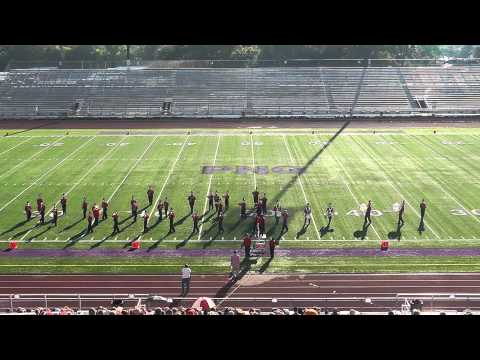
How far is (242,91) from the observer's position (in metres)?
53.5

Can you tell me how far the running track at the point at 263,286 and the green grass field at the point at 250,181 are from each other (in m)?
0.89

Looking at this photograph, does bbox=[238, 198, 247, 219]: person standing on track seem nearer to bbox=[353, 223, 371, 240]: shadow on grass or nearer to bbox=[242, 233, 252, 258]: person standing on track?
bbox=[242, 233, 252, 258]: person standing on track

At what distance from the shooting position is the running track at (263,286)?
51.5ft

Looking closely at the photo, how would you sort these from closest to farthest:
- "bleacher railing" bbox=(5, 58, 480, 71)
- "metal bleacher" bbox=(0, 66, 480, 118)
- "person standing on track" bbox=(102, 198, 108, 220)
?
"person standing on track" bbox=(102, 198, 108, 220)
"metal bleacher" bbox=(0, 66, 480, 118)
"bleacher railing" bbox=(5, 58, 480, 71)

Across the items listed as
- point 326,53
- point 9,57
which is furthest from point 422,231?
point 9,57

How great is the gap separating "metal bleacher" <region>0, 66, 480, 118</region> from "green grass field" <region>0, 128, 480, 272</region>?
30.2 ft

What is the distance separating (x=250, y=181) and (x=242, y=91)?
27.7 meters

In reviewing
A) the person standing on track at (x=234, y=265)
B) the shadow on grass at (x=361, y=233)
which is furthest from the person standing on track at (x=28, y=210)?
the shadow on grass at (x=361, y=233)

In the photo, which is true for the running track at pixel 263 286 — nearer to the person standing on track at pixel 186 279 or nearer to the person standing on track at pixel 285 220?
the person standing on track at pixel 186 279

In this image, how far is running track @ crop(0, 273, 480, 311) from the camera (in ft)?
51.5

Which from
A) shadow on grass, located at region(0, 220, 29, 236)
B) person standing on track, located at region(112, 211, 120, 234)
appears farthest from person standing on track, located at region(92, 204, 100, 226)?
shadow on grass, located at region(0, 220, 29, 236)

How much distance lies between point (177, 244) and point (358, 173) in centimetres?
1254

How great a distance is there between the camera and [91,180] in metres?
27.4
